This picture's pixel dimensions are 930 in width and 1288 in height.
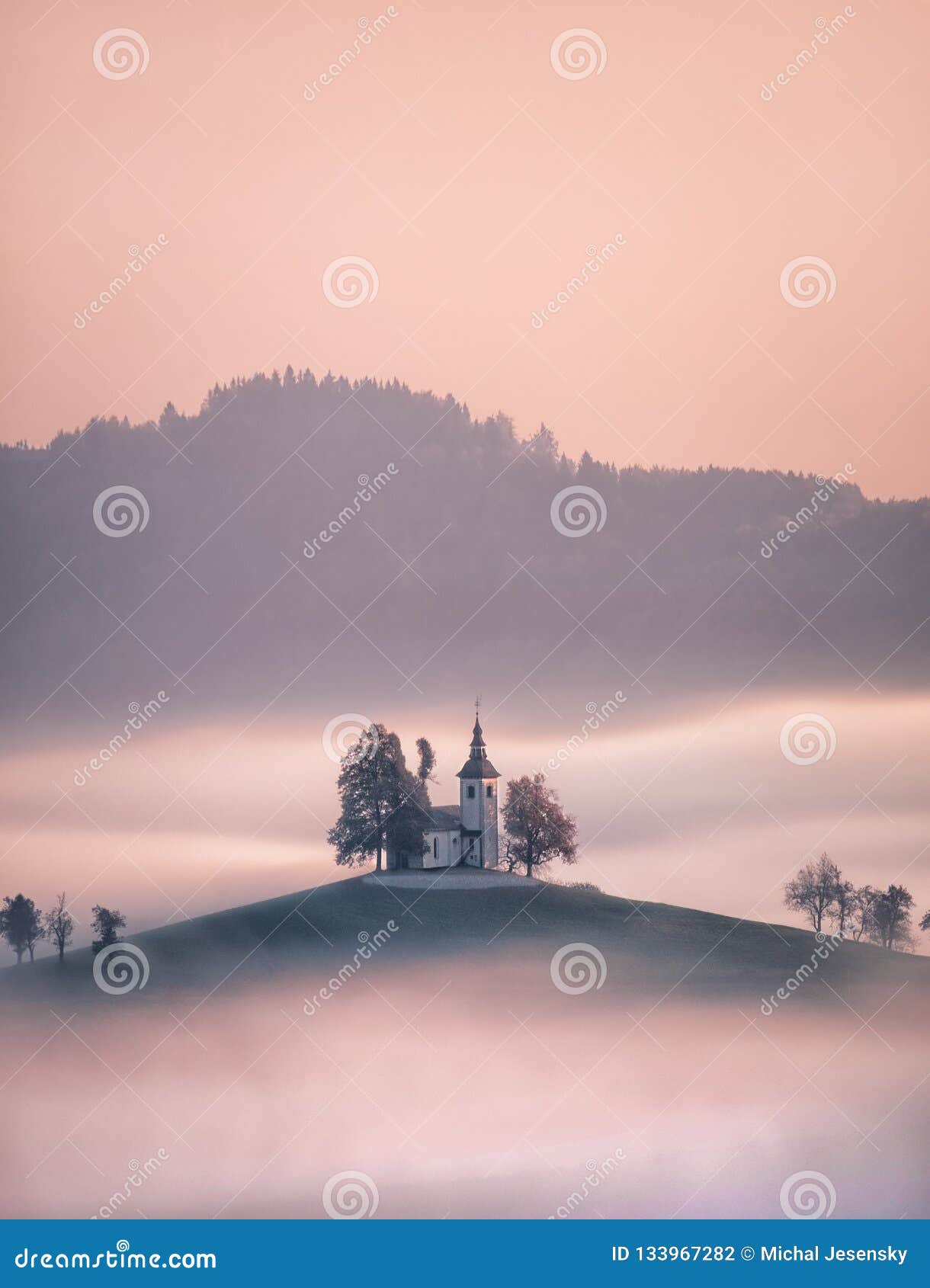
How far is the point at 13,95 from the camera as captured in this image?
248 inches

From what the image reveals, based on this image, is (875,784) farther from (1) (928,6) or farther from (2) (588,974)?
(1) (928,6)

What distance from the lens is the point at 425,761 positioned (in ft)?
20.9

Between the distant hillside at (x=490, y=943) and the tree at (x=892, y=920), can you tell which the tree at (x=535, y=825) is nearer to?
the distant hillside at (x=490, y=943)

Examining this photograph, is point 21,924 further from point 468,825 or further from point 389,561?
point 389,561

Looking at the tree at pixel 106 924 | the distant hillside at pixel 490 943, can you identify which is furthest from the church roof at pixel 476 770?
the tree at pixel 106 924

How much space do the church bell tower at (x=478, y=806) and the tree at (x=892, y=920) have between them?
5.83 feet

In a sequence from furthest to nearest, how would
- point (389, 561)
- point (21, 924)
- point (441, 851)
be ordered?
point (389, 561)
point (441, 851)
point (21, 924)

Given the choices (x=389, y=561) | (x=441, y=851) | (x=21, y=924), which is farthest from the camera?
(x=389, y=561)

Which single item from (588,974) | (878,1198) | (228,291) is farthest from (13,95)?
(878,1198)

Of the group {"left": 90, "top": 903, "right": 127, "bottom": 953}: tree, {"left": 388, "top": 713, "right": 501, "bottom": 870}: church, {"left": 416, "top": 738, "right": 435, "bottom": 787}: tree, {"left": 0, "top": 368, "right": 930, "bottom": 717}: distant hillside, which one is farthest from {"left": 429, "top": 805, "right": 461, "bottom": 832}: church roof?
{"left": 90, "top": 903, "right": 127, "bottom": 953}: tree

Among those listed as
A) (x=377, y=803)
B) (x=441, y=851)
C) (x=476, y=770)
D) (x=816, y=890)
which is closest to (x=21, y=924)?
(x=377, y=803)

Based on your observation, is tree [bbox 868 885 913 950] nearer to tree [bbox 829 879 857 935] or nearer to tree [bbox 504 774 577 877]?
tree [bbox 829 879 857 935]

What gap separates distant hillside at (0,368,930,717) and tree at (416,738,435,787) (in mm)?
265

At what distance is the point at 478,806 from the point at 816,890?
161 cm
